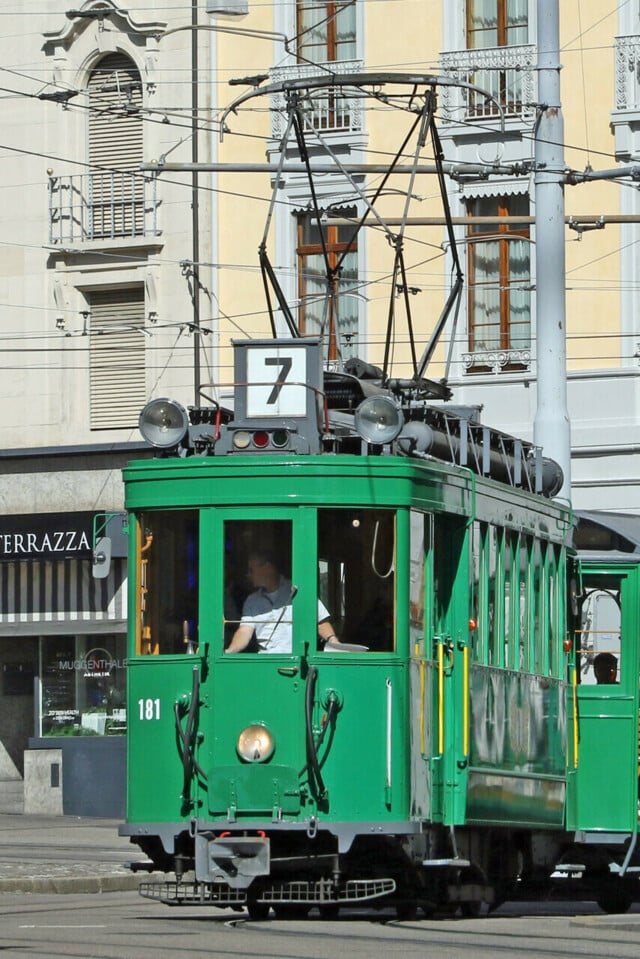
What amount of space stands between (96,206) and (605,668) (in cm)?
1629

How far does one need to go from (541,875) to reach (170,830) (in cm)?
368

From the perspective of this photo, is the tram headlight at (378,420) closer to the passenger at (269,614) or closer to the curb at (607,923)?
the passenger at (269,614)

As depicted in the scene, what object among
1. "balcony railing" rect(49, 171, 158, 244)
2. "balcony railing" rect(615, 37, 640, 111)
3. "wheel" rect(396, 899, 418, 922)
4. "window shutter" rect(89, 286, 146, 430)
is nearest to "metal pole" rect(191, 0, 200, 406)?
"balcony railing" rect(49, 171, 158, 244)

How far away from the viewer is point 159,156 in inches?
1188

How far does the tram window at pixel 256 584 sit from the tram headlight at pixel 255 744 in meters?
0.45

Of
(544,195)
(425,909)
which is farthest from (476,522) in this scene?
(544,195)

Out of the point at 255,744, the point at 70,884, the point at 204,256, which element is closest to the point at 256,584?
the point at 255,744

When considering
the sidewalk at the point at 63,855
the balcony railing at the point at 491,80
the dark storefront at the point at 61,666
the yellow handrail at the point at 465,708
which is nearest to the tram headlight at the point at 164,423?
the yellow handrail at the point at 465,708

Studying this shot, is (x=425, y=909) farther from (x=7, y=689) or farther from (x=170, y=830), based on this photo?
(x=7, y=689)

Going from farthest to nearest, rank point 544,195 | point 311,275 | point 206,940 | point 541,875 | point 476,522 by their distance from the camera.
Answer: point 311,275 < point 544,195 < point 541,875 < point 476,522 < point 206,940

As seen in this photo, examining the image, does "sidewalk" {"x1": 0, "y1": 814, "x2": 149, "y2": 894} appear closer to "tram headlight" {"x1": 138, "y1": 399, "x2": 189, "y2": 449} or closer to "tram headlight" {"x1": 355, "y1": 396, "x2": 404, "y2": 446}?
"tram headlight" {"x1": 138, "y1": 399, "x2": 189, "y2": 449}

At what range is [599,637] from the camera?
15.9 meters

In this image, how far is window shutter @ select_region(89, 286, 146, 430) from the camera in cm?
3050

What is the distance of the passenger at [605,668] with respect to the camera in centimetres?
1571
